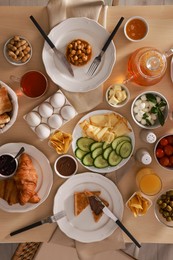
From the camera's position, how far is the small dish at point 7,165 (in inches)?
62.7

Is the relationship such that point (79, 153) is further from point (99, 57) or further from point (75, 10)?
point (75, 10)

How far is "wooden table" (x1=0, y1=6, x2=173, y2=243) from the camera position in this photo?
1.59 meters

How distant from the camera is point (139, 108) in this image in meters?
1.60

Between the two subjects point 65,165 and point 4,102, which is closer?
point 4,102

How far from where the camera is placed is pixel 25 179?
1.57m

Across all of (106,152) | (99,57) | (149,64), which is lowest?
(106,152)

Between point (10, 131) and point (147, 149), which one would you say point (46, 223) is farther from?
point (147, 149)

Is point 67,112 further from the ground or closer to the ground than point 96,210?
further from the ground

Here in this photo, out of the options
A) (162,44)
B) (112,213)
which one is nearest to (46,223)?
(112,213)

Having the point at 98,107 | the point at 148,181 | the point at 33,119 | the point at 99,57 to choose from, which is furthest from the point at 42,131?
the point at 148,181

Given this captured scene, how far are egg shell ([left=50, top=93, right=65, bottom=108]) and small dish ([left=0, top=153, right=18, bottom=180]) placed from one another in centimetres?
30

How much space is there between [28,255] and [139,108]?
1014 millimetres

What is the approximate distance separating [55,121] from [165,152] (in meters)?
0.52

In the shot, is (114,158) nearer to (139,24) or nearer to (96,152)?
(96,152)
